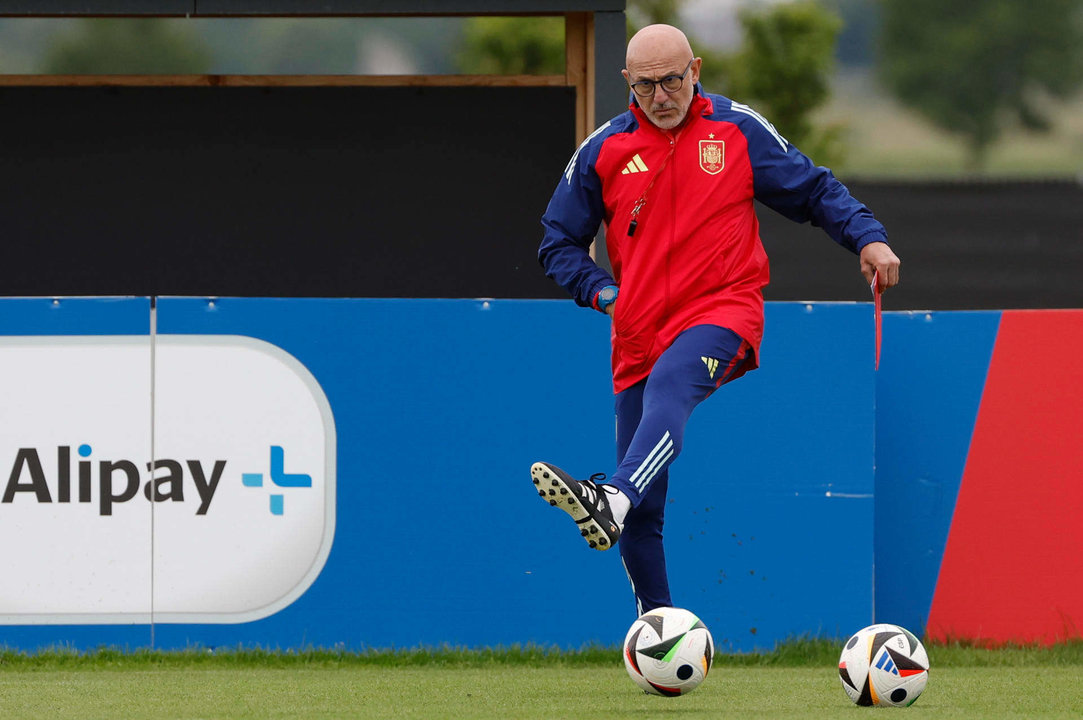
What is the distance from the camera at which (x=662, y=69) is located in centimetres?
524

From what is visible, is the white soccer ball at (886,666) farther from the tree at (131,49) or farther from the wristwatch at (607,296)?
the tree at (131,49)

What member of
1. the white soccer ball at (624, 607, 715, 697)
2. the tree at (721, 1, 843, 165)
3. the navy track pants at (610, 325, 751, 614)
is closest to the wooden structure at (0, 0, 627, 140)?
the navy track pants at (610, 325, 751, 614)

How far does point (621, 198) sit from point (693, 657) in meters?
1.50

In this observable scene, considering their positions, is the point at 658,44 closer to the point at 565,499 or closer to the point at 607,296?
the point at 607,296

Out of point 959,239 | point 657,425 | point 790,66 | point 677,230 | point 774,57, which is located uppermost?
point 774,57

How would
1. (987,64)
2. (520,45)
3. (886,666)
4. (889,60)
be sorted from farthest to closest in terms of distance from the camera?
(889,60) < (987,64) < (520,45) < (886,666)

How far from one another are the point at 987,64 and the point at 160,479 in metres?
73.5

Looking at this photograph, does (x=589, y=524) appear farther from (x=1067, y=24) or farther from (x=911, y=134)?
(x=1067, y=24)

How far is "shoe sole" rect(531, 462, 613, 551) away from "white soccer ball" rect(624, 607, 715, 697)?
1.41 ft

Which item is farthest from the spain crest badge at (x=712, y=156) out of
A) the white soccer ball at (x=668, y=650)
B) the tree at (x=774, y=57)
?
the tree at (x=774, y=57)

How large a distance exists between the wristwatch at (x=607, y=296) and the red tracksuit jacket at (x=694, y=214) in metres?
0.03

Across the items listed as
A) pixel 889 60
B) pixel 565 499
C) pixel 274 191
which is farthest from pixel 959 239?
pixel 889 60

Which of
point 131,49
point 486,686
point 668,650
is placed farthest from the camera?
point 131,49

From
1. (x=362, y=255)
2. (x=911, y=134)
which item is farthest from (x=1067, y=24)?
(x=362, y=255)
